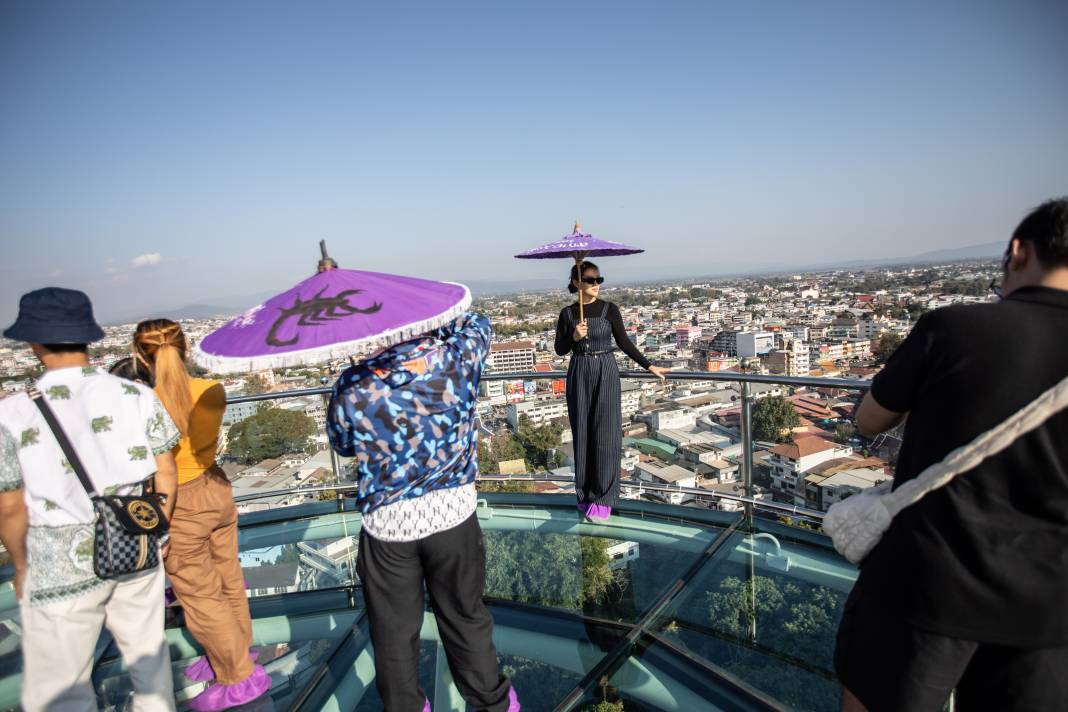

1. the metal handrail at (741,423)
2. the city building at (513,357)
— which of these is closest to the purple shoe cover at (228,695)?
the metal handrail at (741,423)

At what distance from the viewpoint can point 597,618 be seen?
8.43ft

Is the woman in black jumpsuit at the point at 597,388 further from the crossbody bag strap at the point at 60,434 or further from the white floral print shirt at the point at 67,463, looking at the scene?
the crossbody bag strap at the point at 60,434

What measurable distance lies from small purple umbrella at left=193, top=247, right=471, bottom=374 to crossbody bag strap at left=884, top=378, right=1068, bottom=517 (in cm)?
128

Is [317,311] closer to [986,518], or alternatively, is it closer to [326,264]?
[326,264]

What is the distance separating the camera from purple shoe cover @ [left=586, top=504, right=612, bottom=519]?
3.57 m

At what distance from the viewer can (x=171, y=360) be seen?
84.1 inches

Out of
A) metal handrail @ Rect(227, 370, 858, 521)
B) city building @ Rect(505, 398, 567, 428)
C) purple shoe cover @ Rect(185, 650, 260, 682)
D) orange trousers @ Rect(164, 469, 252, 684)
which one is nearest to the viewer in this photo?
orange trousers @ Rect(164, 469, 252, 684)

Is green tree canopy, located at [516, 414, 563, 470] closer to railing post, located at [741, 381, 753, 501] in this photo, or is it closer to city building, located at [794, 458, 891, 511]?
railing post, located at [741, 381, 753, 501]

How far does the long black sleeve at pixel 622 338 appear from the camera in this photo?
354 centimetres

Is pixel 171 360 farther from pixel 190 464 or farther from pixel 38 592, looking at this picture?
pixel 38 592

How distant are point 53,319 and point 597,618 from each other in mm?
2401

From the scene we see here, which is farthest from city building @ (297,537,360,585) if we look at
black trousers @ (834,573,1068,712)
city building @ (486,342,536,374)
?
black trousers @ (834,573,1068,712)

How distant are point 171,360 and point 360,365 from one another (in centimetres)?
98

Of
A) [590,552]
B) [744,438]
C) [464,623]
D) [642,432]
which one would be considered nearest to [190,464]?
[464,623]
